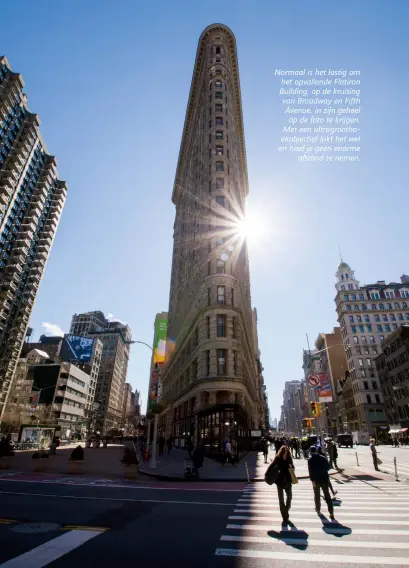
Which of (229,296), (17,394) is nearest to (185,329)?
(229,296)

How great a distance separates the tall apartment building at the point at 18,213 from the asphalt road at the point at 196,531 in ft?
265

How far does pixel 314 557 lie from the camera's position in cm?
559

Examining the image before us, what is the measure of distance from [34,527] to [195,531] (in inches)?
150

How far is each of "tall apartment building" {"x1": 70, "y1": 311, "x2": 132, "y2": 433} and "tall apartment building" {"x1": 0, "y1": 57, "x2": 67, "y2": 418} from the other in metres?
54.0

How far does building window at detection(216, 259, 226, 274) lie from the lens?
44269mm

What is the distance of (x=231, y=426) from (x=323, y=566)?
2445cm

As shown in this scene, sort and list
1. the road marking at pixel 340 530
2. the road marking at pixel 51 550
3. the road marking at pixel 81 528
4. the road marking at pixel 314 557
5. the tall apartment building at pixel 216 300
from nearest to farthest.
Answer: the road marking at pixel 51 550 → the road marking at pixel 314 557 → the road marking at pixel 340 530 → the road marking at pixel 81 528 → the tall apartment building at pixel 216 300

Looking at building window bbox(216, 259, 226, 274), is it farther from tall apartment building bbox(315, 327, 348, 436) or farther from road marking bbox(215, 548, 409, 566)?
tall apartment building bbox(315, 327, 348, 436)

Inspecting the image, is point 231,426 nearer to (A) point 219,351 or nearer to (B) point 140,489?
(A) point 219,351

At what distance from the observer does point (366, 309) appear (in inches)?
3912

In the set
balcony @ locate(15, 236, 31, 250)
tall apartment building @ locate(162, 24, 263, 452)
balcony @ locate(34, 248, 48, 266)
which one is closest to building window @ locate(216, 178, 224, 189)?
tall apartment building @ locate(162, 24, 263, 452)

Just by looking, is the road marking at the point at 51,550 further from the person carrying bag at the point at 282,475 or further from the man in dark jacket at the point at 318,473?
the man in dark jacket at the point at 318,473

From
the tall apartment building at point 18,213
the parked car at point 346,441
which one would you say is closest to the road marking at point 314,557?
the parked car at point 346,441

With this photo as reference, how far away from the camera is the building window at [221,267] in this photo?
145ft
